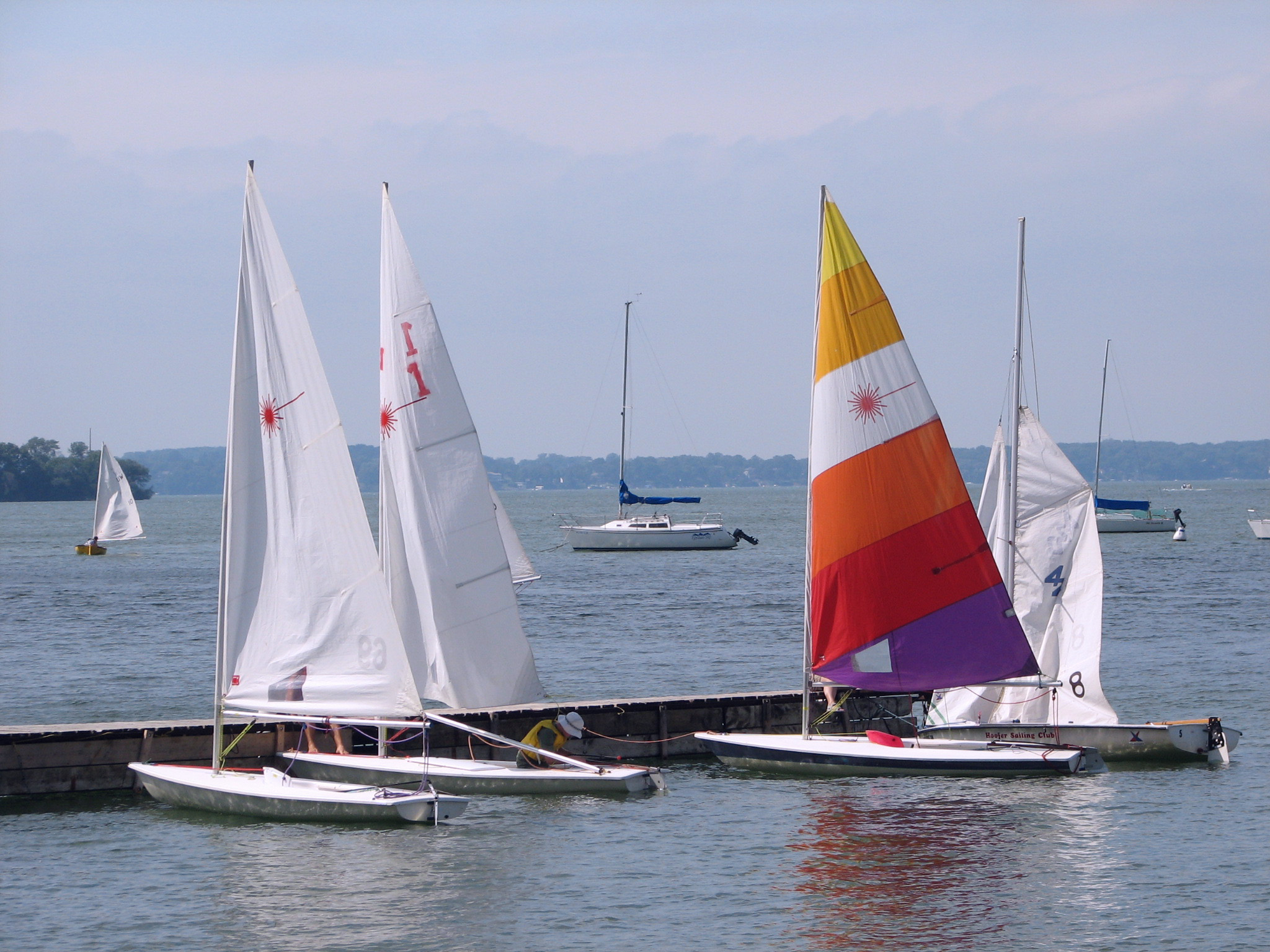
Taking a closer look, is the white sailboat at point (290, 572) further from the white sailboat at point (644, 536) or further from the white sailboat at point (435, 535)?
the white sailboat at point (644, 536)

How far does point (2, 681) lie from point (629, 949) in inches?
1238

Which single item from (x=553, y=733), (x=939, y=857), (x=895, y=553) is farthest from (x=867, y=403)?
(x=553, y=733)

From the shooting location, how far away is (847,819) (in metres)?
23.8

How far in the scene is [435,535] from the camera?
24875mm

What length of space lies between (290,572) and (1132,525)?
117m

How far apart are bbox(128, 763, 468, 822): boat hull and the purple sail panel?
24.9ft

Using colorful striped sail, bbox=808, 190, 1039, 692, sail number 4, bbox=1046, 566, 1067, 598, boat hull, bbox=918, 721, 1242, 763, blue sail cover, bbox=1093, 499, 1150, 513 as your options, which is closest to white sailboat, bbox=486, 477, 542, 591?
colorful striped sail, bbox=808, 190, 1039, 692

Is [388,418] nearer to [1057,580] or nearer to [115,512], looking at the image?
[1057,580]

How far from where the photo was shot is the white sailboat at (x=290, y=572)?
22266mm

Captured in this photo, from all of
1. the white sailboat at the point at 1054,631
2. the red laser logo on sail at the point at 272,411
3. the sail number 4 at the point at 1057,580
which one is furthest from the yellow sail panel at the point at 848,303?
the red laser logo on sail at the point at 272,411

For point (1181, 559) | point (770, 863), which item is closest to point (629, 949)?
point (770, 863)

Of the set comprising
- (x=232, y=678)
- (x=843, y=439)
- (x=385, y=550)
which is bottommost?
(x=232, y=678)

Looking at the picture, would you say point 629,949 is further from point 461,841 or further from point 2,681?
point 2,681

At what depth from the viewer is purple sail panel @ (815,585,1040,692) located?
85.6 feet
